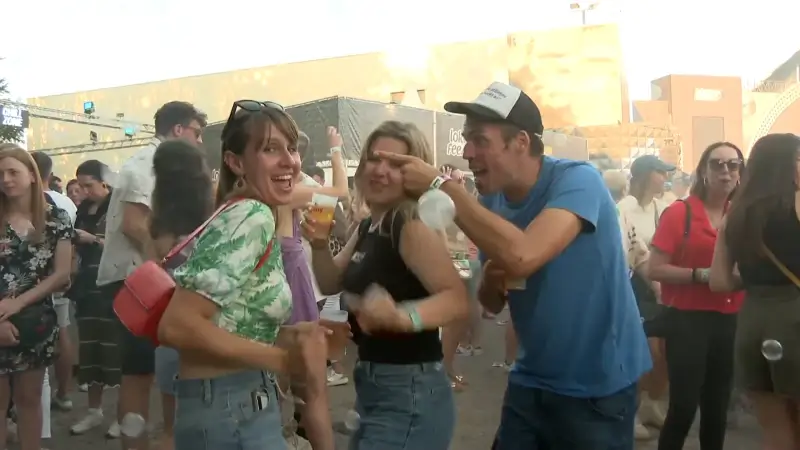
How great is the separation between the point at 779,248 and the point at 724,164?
0.88m

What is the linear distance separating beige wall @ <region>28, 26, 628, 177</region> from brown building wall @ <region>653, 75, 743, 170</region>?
4.96 metres

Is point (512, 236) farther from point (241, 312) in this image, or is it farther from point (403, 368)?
point (241, 312)

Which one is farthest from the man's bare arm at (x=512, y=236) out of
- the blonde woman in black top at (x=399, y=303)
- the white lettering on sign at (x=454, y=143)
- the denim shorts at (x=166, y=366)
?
the white lettering on sign at (x=454, y=143)

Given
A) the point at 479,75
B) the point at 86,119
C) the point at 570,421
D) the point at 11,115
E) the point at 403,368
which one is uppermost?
the point at 479,75

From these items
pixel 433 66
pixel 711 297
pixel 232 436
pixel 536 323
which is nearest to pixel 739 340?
pixel 711 297

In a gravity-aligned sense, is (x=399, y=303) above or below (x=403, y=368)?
above

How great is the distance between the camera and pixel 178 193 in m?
3.15

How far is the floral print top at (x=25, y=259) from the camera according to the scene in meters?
3.65

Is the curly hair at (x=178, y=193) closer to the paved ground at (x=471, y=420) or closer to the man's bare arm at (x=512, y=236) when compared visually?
the man's bare arm at (x=512, y=236)

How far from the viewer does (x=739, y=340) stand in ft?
10.1

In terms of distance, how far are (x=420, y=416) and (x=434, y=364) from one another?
17 centimetres

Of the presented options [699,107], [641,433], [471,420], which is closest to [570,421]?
[641,433]

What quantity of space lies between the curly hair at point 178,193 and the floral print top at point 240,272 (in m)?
1.41

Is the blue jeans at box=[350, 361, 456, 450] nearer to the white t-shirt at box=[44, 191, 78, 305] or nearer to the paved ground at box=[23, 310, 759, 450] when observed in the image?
the paved ground at box=[23, 310, 759, 450]
